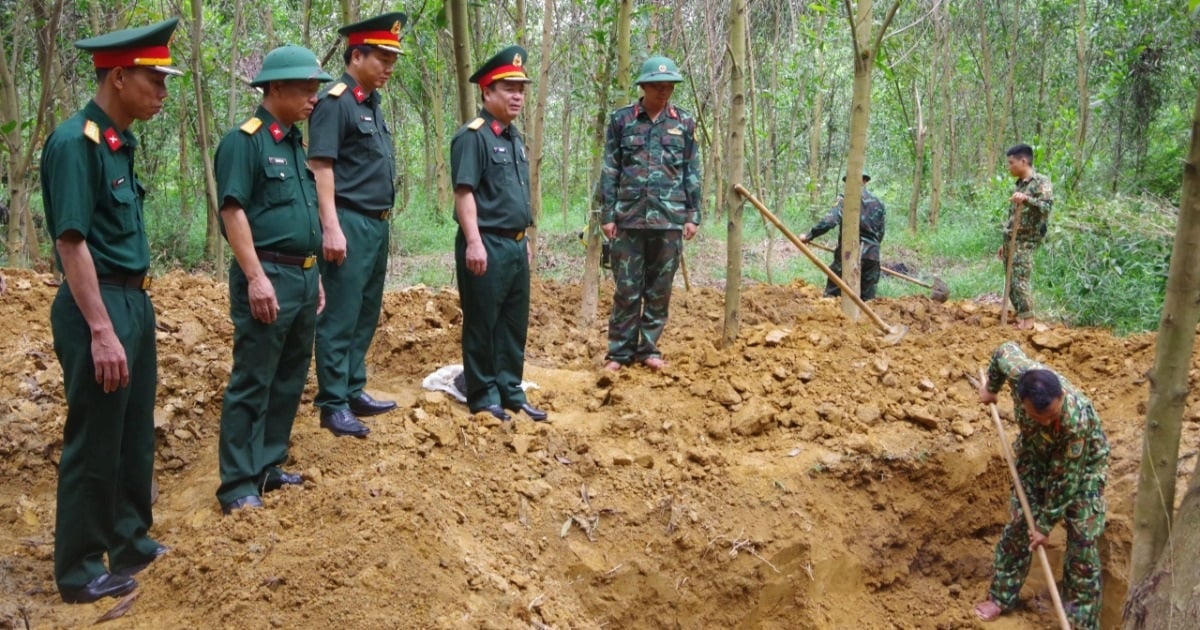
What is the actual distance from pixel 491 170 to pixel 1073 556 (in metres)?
3.36

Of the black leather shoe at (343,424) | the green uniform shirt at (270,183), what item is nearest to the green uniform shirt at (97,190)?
A: the green uniform shirt at (270,183)

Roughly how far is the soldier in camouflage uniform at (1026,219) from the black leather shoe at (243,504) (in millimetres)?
5663

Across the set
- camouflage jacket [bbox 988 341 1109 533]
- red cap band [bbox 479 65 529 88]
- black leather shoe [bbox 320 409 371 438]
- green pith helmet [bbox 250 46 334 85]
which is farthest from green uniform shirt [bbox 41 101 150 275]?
camouflage jacket [bbox 988 341 1109 533]

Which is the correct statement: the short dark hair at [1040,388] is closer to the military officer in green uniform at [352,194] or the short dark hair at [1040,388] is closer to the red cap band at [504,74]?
the red cap band at [504,74]

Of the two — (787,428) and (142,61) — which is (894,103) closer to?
(787,428)

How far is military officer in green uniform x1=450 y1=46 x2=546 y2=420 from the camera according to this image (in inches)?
161

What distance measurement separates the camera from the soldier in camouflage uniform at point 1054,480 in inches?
151

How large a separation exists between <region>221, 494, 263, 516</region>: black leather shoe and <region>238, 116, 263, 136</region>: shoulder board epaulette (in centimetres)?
136

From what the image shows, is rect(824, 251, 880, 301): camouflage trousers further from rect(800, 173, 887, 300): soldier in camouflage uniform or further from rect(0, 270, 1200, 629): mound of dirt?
rect(0, 270, 1200, 629): mound of dirt

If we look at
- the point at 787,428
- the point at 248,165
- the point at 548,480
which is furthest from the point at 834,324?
the point at 248,165

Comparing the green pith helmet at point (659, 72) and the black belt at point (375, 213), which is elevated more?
A: the green pith helmet at point (659, 72)

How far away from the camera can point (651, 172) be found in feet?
16.3

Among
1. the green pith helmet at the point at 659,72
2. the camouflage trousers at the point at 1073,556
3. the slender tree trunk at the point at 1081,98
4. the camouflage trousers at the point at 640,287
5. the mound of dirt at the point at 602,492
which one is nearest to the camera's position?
the mound of dirt at the point at 602,492

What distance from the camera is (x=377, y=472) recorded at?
355 cm
